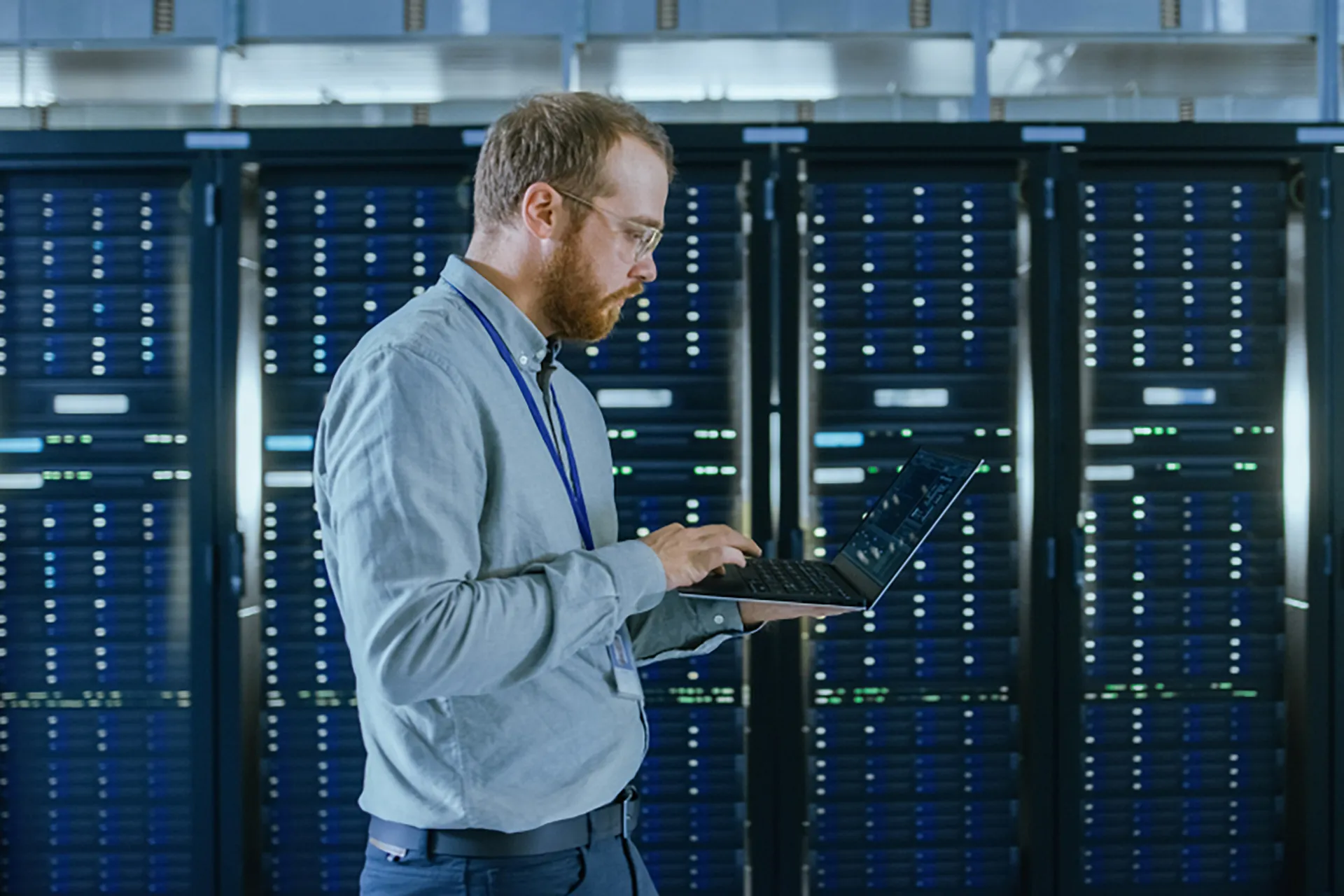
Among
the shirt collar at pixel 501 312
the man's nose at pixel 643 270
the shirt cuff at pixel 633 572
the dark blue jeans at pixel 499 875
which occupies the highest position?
the man's nose at pixel 643 270

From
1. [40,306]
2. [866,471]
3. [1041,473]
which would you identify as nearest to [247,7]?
[40,306]

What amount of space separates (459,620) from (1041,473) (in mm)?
1821

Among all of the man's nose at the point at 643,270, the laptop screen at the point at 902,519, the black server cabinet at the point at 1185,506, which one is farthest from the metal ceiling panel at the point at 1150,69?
the man's nose at the point at 643,270

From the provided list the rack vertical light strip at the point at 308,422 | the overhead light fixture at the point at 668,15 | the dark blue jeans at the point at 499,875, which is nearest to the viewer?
the dark blue jeans at the point at 499,875

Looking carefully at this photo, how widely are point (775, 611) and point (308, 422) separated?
160 centimetres

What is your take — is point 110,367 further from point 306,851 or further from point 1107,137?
point 1107,137

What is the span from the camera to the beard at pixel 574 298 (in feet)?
2.95

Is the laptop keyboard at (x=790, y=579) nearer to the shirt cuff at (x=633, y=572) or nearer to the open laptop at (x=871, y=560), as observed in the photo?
the open laptop at (x=871, y=560)

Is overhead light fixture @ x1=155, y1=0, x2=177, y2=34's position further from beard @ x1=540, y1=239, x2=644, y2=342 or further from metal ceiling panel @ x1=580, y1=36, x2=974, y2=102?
beard @ x1=540, y1=239, x2=644, y2=342

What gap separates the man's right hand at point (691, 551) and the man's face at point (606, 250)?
21 centimetres

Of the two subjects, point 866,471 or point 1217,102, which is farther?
point 1217,102

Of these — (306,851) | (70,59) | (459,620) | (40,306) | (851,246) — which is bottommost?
(306,851)

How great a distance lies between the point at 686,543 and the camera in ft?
2.95

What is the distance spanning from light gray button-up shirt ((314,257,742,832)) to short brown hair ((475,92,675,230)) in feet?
0.33
